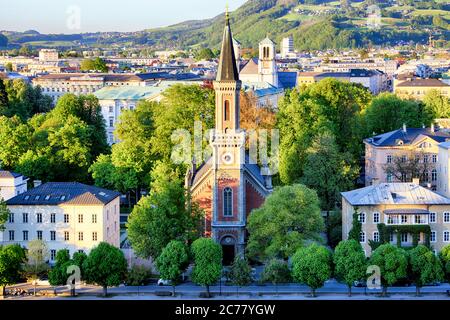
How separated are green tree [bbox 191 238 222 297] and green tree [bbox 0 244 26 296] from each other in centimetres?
905

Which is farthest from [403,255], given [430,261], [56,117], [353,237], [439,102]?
[439,102]

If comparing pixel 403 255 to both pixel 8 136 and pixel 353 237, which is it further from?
pixel 8 136

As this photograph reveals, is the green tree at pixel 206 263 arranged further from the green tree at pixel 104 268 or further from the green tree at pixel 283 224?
the green tree at pixel 104 268

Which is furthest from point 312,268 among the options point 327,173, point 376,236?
point 327,173

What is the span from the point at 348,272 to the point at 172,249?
8957 mm

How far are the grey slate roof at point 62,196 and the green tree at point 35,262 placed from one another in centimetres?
354

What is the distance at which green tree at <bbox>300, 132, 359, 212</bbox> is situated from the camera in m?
63.9

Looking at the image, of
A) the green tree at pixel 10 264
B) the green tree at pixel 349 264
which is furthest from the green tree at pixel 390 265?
the green tree at pixel 10 264

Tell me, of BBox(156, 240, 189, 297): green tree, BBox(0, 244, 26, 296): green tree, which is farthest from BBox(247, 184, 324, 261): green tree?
BBox(0, 244, 26, 296): green tree

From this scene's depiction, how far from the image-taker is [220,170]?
54594 mm

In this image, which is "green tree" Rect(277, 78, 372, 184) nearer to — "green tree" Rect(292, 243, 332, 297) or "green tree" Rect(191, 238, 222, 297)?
"green tree" Rect(191, 238, 222, 297)

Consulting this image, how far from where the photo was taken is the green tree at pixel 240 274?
48.8 metres
